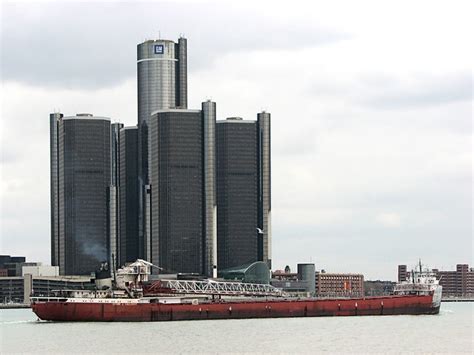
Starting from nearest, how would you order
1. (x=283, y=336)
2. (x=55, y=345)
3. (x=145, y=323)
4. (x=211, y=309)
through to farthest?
(x=55, y=345)
(x=283, y=336)
(x=145, y=323)
(x=211, y=309)

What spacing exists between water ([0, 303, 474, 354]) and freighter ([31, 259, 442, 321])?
3173 millimetres

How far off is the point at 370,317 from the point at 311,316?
25.0 ft

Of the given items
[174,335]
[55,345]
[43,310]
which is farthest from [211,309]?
[55,345]

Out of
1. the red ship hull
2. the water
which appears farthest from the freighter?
the water

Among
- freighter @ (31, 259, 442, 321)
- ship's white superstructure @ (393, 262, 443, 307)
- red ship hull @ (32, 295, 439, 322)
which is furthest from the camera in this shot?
ship's white superstructure @ (393, 262, 443, 307)

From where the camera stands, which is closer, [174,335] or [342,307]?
[174,335]

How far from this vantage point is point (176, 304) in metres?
148

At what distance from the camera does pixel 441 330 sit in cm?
13100

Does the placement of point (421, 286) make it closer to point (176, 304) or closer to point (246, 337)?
point (176, 304)

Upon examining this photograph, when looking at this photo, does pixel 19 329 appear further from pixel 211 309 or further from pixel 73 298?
pixel 211 309

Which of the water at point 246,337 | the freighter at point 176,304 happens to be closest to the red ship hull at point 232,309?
the freighter at point 176,304

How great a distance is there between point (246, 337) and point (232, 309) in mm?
35172

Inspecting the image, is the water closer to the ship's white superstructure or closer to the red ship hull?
the red ship hull

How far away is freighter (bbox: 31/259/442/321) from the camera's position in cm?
14300
